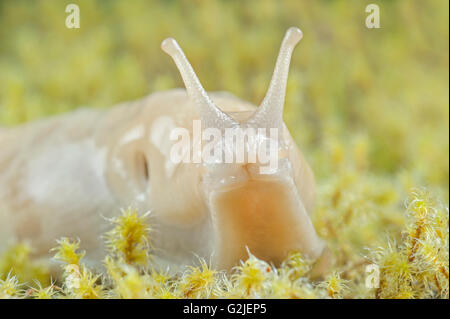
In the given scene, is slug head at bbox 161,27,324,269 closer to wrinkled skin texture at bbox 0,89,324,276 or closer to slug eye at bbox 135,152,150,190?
wrinkled skin texture at bbox 0,89,324,276

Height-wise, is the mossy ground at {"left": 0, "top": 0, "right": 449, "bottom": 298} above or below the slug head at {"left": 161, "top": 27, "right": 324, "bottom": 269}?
above

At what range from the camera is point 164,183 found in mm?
1035

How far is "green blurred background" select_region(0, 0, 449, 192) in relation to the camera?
74.7 inches

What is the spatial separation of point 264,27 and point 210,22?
217 millimetres

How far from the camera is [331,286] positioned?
0.81 meters

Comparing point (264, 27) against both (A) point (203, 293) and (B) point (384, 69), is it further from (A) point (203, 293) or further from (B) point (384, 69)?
(A) point (203, 293)

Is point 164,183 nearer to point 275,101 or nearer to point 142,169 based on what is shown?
point 142,169

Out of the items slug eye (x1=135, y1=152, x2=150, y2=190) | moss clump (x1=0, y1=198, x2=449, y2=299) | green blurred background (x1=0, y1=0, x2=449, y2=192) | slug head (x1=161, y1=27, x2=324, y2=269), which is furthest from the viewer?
green blurred background (x1=0, y1=0, x2=449, y2=192)

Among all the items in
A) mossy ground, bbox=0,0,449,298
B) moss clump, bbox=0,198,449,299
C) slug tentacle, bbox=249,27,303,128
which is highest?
mossy ground, bbox=0,0,449,298

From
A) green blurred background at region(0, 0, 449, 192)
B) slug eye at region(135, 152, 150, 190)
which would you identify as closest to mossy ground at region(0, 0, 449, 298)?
green blurred background at region(0, 0, 449, 192)

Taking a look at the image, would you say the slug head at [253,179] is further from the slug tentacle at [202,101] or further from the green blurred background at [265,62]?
the green blurred background at [265,62]

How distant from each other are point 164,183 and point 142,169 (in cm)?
11
